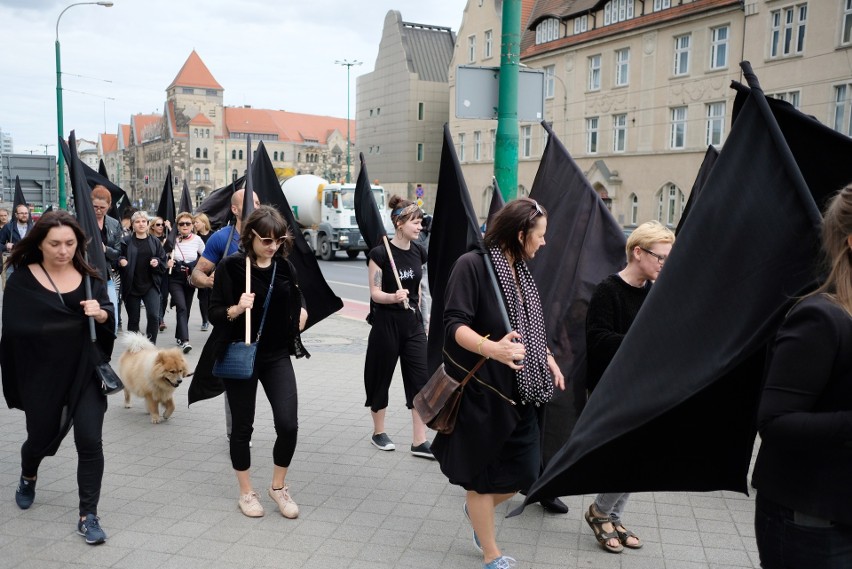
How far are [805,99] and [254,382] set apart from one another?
28.9 meters

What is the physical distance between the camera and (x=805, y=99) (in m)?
28.4

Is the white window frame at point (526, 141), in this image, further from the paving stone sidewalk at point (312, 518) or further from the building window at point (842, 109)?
the paving stone sidewalk at point (312, 518)

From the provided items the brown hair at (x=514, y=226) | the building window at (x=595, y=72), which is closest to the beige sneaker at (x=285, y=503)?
the brown hair at (x=514, y=226)

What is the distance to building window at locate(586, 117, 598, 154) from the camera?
3972 centimetres

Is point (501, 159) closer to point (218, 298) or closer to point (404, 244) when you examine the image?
point (404, 244)

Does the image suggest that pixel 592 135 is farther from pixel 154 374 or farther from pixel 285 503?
pixel 285 503

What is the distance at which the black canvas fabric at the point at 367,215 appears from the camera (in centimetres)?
627

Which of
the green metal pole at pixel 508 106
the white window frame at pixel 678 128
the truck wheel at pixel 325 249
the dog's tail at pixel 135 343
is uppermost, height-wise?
the white window frame at pixel 678 128

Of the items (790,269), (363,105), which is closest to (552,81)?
(363,105)

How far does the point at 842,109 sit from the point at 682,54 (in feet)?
29.4

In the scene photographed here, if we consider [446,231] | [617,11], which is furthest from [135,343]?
[617,11]

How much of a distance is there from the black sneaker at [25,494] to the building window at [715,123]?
32.1 metres

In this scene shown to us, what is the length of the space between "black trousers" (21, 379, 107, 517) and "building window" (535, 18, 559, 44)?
41.0m

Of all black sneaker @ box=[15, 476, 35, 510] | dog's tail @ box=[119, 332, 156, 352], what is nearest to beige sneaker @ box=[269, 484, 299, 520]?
black sneaker @ box=[15, 476, 35, 510]
